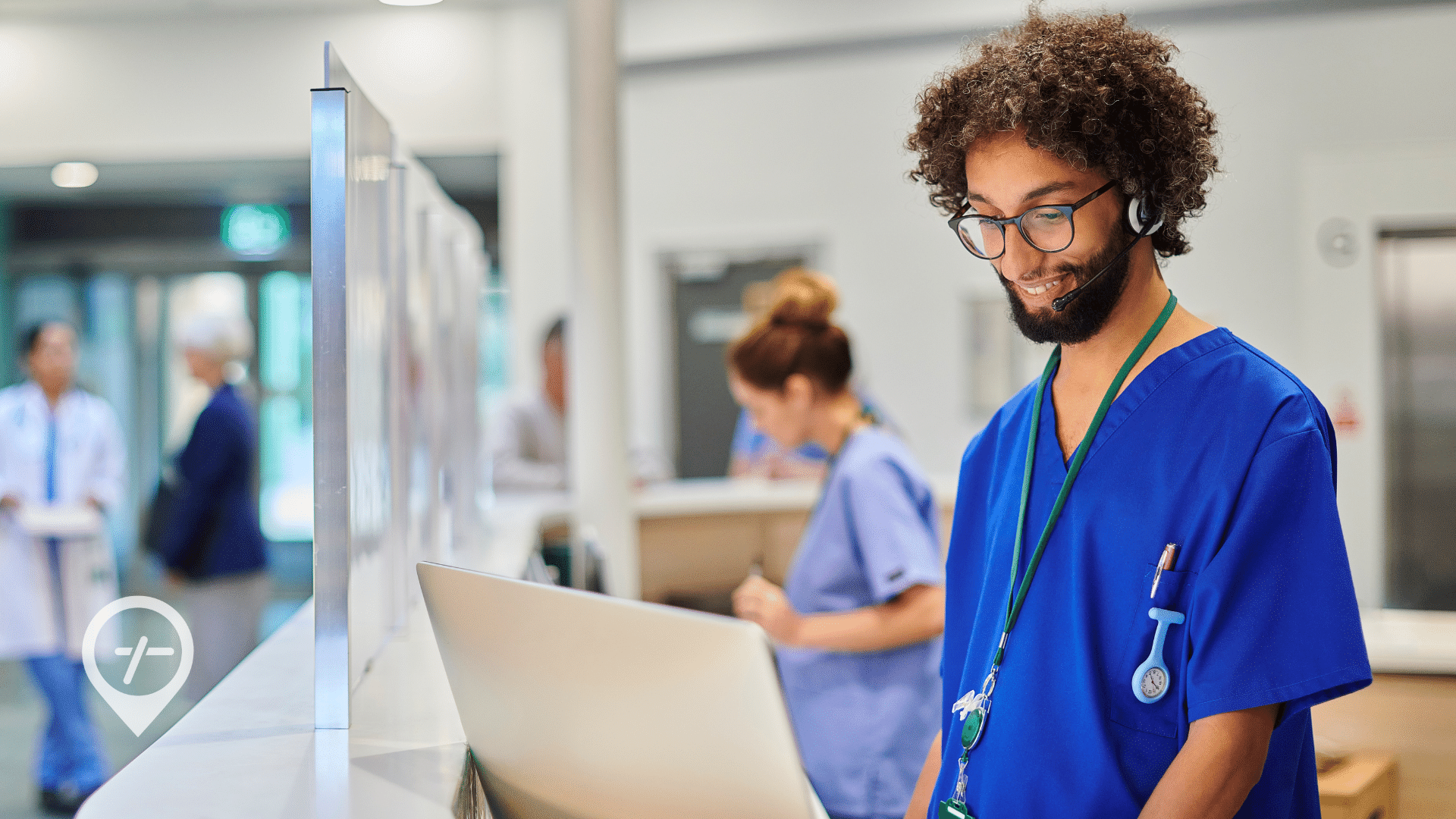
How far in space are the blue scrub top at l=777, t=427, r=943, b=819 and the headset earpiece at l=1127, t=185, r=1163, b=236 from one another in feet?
2.75

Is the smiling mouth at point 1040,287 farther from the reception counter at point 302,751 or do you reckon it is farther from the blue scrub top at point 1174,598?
the reception counter at point 302,751

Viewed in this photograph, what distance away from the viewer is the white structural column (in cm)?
290

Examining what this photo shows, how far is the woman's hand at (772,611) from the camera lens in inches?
70.9

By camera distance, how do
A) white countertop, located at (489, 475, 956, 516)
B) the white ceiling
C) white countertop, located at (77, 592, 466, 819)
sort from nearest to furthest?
white countertop, located at (77, 592, 466, 819) < white countertop, located at (489, 475, 956, 516) < the white ceiling

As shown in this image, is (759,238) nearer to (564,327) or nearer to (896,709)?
(564,327)

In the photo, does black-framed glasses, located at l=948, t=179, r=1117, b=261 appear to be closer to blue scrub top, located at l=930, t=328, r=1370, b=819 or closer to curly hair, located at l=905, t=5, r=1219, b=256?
curly hair, located at l=905, t=5, r=1219, b=256

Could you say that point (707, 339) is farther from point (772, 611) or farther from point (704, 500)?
point (772, 611)

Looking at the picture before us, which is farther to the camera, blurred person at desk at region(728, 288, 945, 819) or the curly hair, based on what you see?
blurred person at desk at region(728, 288, 945, 819)

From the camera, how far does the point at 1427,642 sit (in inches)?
87.7

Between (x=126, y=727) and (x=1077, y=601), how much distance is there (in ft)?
3.32

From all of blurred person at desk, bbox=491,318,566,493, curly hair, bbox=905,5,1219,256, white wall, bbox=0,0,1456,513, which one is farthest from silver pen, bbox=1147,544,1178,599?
white wall, bbox=0,0,1456,513

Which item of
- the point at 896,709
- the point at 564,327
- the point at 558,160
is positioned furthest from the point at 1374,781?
the point at 558,160

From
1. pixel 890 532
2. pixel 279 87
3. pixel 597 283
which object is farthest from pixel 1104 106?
pixel 279 87

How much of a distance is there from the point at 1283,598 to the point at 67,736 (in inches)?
139
